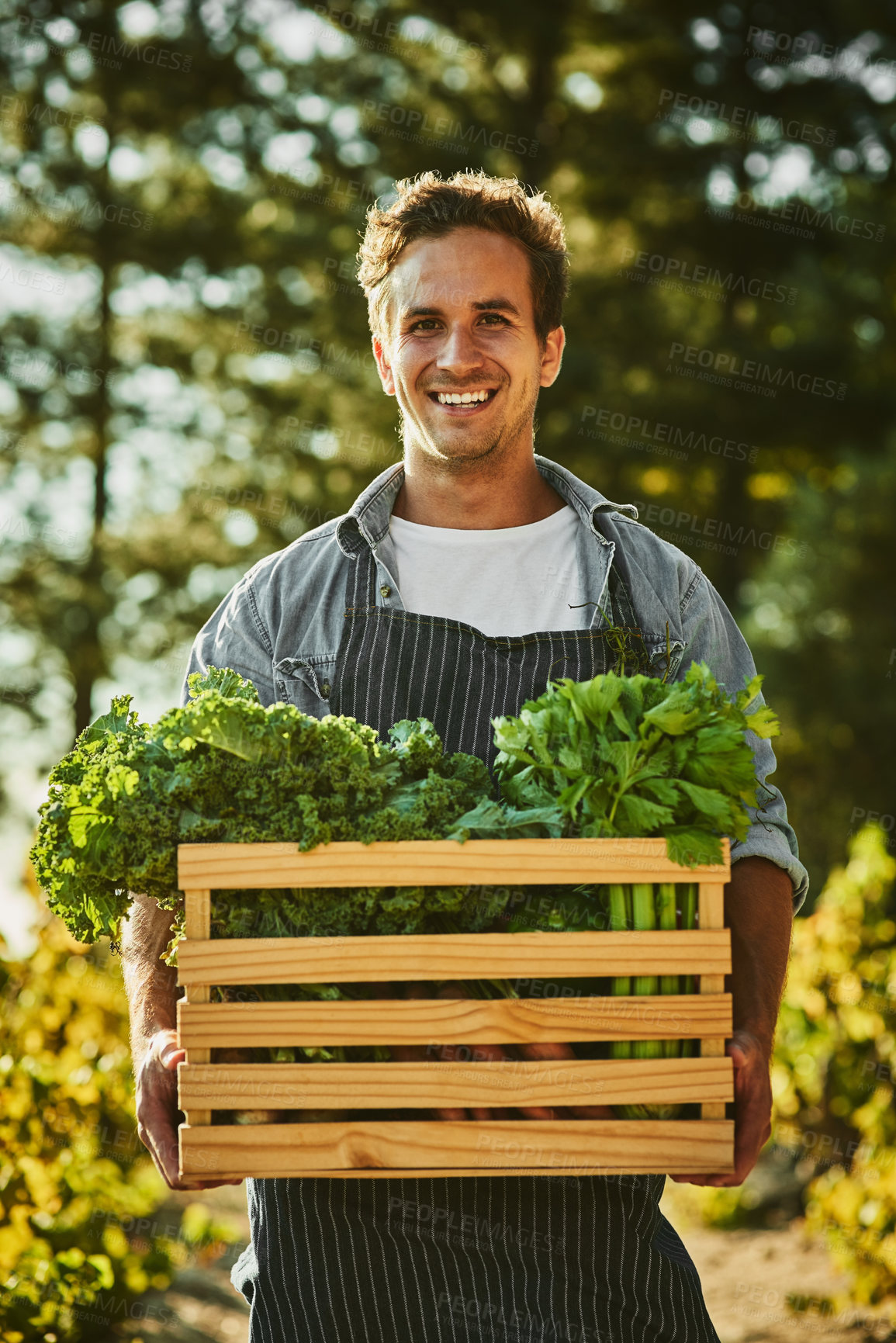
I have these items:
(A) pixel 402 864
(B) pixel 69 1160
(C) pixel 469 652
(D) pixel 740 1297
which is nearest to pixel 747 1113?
(A) pixel 402 864

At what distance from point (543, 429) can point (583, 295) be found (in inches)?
70.8

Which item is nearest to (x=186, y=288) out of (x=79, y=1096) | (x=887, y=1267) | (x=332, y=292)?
(x=332, y=292)

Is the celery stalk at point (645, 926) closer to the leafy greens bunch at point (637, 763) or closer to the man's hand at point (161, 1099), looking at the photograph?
the leafy greens bunch at point (637, 763)

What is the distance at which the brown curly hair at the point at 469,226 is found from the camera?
293 cm

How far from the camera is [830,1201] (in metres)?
4.78

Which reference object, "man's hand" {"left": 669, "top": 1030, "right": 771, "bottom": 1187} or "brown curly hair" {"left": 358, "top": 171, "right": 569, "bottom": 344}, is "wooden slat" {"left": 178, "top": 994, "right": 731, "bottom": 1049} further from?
"brown curly hair" {"left": 358, "top": 171, "right": 569, "bottom": 344}

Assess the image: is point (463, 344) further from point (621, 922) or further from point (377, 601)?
point (621, 922)

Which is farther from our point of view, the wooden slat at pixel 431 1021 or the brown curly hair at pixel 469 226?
the brown curly hair at pixel 469 226

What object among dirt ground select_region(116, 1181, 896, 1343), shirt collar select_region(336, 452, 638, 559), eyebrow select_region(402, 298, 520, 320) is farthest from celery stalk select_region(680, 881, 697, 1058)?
dirt ground select_region(116, 1181, 896, 1343)

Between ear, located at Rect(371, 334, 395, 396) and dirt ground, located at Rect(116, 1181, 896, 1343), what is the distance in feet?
9.75

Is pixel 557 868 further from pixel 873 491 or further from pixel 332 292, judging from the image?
pixel 332 292

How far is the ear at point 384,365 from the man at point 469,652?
0.01 meters

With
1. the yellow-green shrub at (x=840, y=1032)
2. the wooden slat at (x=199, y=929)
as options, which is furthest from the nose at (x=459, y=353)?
the yellow-green shrub at (x=840, y=1032)

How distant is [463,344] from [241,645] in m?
0.83
